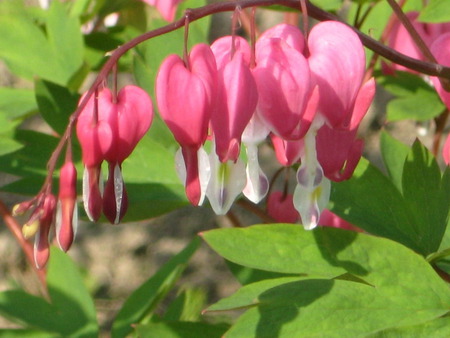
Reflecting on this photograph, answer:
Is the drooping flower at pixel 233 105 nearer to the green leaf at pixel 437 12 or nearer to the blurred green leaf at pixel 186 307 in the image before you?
the green leaf at pixel 437 12

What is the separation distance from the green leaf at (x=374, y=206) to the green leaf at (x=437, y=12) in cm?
23

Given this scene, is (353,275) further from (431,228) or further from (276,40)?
(276,40)

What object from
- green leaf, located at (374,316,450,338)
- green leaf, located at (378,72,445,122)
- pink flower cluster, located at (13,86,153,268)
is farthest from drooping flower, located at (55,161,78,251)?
green leaf, located at (378,72,445,122)

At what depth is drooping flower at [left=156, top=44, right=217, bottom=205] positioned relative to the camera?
0.79 m

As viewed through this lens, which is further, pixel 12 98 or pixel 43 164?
pixel 12 98

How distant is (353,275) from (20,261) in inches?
55.6

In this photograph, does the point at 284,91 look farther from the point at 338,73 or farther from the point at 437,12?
the point at 437,12

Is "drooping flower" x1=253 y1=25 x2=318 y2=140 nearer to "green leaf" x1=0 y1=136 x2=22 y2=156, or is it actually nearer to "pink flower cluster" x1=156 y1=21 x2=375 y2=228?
"pink flower cluster" x1=156 y1=21 x2=375 y2=228

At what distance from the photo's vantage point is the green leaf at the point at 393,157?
123 centimetres

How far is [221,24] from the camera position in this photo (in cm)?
215

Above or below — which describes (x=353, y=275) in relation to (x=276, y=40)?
below

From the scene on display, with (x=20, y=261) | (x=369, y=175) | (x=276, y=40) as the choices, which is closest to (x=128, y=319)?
(x=369, y=175)

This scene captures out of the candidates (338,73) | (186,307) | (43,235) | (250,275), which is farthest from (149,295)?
(338,73)

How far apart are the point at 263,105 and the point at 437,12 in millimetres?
447
